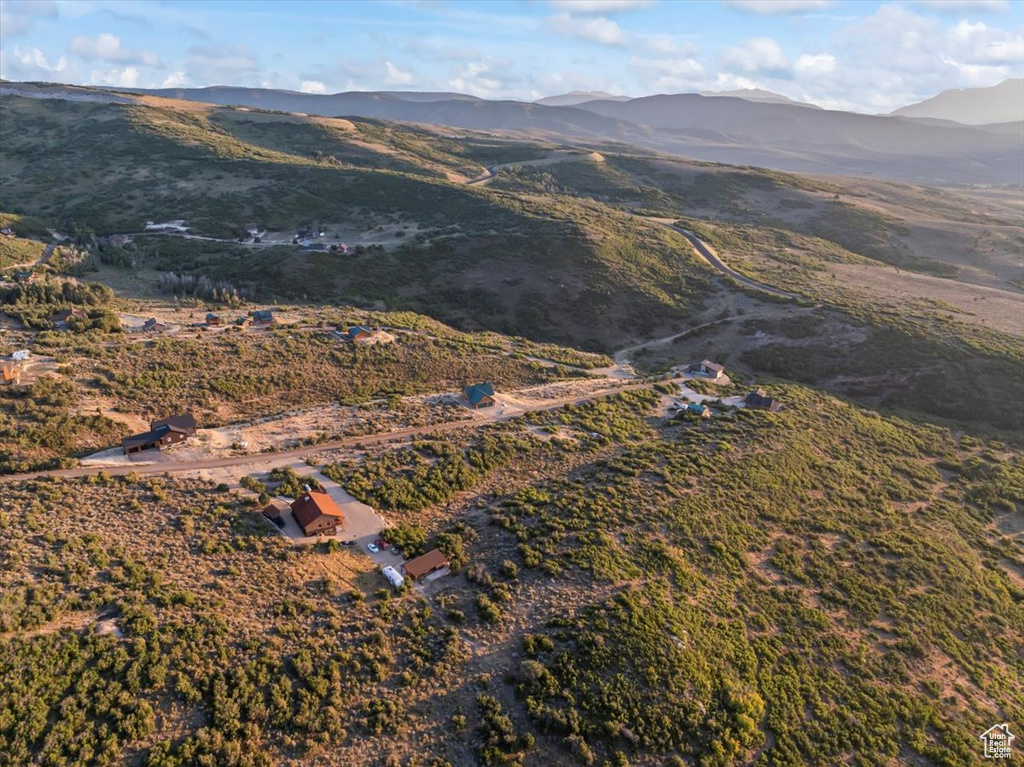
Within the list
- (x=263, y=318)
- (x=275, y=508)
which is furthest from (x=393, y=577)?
(x=263, y=318)

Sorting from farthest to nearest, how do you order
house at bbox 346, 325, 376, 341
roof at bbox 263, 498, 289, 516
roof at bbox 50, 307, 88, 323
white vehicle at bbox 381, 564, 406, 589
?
1. house at bbox 346, 325, 376, 341
2. roof at bbox 50, 307, 88, 323
3. roof at bbox 263, 498, 289, 516
4. white vehicle at bbox 381, 564, 406, 589

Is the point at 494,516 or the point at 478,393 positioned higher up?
the point at 478,393

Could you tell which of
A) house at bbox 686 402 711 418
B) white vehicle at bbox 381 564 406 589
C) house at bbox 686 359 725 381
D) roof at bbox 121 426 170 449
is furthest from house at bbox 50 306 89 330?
house at bbox 686 359 725 381

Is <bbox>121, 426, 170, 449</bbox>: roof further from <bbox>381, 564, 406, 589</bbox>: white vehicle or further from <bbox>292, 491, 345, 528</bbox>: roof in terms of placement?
<bbox>381, 564, 406, 589</bbox>: white vehicle

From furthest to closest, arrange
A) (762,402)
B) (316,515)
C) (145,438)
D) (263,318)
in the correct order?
(263,318), (762,402), (145,438), (316,515)

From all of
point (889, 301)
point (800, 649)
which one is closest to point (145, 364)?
point (800, 649)

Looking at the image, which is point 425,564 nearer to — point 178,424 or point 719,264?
point 178,424
